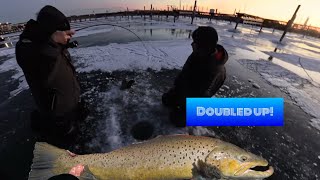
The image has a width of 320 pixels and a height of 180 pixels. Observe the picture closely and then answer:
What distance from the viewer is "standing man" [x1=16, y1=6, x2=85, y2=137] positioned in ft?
8.87

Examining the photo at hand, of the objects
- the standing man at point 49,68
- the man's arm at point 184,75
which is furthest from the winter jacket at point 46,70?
the man's arm at point 184,75

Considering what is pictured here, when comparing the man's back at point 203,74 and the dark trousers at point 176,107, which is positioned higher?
the man's back at point 203,74

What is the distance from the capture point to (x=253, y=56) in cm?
1125

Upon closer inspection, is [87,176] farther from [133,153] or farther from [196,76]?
[196,76]

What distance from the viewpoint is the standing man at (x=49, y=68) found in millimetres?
2703

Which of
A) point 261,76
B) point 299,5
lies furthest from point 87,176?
point 299,5

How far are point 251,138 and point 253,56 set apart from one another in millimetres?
8044

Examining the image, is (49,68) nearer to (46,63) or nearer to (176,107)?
(46,63)

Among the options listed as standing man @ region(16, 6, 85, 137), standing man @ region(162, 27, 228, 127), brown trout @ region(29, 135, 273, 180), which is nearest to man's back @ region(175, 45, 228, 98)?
standing man @ region(162, 27, 228, 127)

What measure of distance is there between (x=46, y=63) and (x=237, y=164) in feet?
9.01

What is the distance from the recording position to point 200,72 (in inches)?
154

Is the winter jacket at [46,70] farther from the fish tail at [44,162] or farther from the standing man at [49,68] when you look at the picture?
the fish tail at [44,162]

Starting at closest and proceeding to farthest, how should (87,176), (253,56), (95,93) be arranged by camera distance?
(87,176) < (95,93) < (253,56)

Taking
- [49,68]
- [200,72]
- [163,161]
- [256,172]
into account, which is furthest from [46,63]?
[256,172]
